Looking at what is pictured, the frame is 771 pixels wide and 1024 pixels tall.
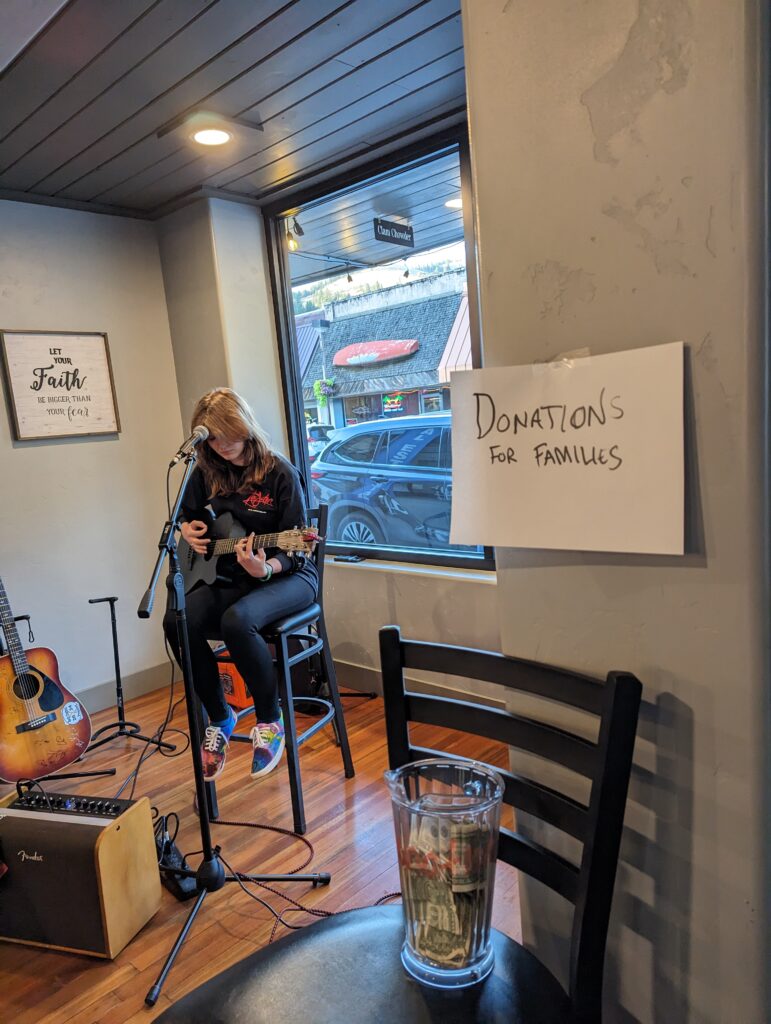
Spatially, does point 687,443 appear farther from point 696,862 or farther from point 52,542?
point 52,542

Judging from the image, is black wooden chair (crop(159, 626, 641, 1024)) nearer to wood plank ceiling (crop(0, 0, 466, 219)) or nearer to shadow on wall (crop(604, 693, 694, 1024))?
shadow on wall (crop(604, 693, 694, 1024))

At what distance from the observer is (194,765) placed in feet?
5.28

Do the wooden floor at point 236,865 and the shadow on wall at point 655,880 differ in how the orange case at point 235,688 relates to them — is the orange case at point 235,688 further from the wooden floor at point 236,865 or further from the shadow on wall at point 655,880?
the shadow on wall at point 655,880

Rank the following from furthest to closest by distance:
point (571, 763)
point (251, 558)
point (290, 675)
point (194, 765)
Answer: point (290, 675)
point (251, 558)
point (194, 765)
point (571, 763)

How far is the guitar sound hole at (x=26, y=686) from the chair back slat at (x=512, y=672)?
6.37 ft

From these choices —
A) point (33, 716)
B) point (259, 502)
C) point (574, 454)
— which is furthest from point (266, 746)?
point (574, 454)

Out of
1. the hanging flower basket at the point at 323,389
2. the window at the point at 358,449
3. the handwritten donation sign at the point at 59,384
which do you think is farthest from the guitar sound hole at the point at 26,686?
the hanging flower basket at the point at 323,389

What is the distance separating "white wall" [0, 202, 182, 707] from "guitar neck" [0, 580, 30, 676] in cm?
41

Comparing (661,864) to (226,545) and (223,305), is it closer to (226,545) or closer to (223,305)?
(226,545)

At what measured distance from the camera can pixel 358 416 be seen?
3107 millimetres

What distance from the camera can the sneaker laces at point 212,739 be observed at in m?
2.13

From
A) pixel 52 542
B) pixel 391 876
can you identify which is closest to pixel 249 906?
pixel 391 876

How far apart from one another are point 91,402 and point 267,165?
1340 mm

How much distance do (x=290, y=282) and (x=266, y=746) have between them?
222 cm
